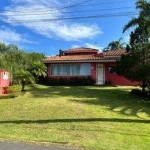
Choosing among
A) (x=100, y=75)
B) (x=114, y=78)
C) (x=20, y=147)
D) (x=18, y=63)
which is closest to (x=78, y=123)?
(x=20, y=147)

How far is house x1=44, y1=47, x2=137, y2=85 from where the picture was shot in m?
36.6

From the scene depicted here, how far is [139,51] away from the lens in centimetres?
2664

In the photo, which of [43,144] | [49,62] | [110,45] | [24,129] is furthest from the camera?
[110,45]

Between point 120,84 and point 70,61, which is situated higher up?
point 70,61

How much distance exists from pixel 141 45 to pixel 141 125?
12.9 metres

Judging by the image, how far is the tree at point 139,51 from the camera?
2588 cm

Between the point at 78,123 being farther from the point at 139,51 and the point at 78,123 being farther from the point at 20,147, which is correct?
the point at 139,51

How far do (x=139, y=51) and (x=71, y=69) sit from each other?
1266 cm

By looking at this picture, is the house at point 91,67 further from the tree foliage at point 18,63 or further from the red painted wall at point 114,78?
the tree foliage at point 18,63

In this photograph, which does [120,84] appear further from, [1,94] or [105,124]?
[105,124]

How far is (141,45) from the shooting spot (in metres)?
26.8

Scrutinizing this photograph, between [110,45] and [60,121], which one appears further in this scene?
[110,45]

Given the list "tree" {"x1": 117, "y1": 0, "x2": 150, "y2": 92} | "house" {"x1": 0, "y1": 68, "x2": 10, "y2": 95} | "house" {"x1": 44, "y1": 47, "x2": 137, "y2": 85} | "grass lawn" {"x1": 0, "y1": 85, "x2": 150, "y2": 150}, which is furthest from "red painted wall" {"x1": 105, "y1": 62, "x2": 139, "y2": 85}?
"grass lawn" {"x1": 0, "y1": 85, "x2": 150, "y2": 150}

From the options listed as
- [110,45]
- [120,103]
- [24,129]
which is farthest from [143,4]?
[110,45]
